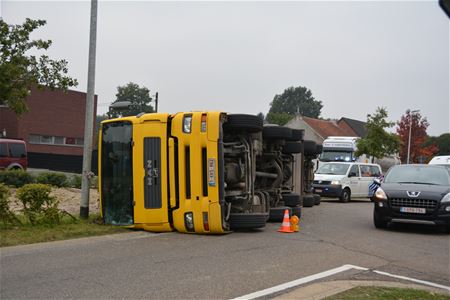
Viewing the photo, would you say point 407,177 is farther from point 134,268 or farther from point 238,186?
point 134,268

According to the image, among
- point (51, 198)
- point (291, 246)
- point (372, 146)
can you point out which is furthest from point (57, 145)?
point (291, 246)

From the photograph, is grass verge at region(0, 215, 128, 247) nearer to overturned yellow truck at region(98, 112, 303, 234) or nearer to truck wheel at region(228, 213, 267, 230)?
overturned yellow truck at region(98, 112, 303, 234)

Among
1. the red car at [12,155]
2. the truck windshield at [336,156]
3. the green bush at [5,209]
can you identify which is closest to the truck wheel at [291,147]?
the green bush at [5,209]

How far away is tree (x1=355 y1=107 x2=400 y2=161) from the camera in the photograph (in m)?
37.0

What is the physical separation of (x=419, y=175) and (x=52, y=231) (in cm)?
858

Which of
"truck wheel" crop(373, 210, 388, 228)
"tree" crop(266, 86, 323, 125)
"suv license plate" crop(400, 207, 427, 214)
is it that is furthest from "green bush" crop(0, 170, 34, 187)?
"tree" crop(266, 86, 323, 125)

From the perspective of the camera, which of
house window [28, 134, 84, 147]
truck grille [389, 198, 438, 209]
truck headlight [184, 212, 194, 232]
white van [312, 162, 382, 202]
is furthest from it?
house window [28, 134, 84, 147]

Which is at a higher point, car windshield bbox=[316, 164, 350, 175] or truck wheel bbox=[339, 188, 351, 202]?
car windshield bbox=[316, 164, 350, 175]

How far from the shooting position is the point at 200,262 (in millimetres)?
7441

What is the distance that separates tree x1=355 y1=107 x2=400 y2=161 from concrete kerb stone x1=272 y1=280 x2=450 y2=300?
30714 millimetres

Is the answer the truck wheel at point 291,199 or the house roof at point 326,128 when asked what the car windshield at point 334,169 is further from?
the house roof at point 326,128

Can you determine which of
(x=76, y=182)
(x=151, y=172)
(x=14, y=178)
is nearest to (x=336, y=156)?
(x=76, y=182)

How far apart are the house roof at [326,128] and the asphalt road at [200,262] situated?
4983 centimetres

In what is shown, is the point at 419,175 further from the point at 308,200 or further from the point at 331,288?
the point at 331,288
